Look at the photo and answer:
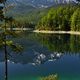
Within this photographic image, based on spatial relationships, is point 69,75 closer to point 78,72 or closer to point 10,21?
point 78,72

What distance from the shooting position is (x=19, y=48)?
80.8ft

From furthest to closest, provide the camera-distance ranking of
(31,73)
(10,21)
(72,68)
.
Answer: (72,68) < (31,73) < (10,21)

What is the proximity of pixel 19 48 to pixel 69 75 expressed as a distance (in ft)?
115

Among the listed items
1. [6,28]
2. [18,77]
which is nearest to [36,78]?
[18,77]

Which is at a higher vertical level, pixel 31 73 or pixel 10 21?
pixel 10 21

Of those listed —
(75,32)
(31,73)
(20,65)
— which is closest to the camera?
(31,73)

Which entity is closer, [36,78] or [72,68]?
[36,78]

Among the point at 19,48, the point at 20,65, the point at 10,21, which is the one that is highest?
the point at 10,21

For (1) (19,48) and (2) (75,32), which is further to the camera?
(2) (75,32)

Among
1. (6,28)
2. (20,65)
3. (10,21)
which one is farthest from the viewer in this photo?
(20,65)

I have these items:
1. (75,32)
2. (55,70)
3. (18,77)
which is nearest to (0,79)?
(18,77)

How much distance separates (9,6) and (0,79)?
3039 centimetres

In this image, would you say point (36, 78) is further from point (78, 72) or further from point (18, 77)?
point (78, 72)

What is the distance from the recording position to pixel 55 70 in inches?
2574
